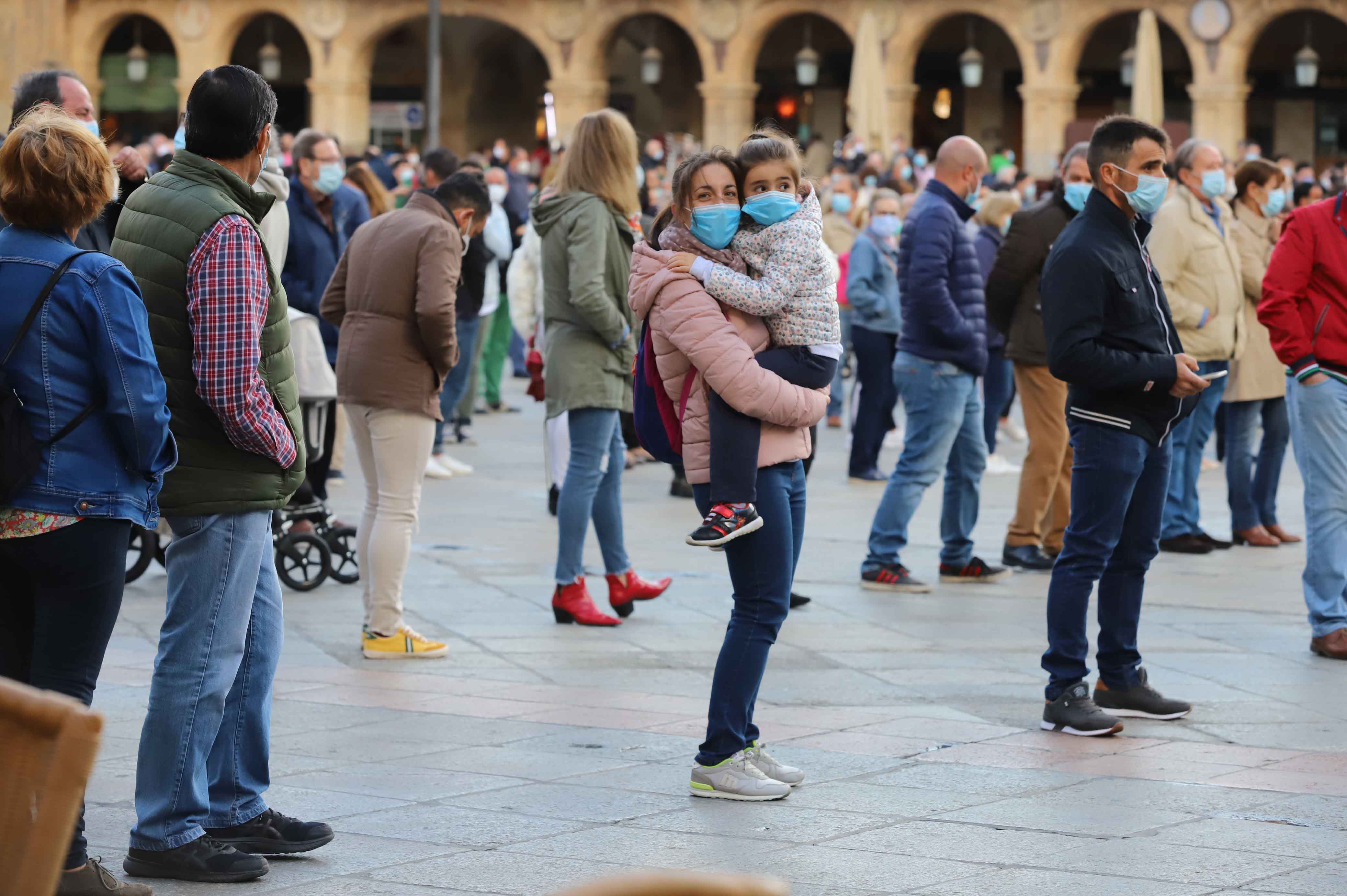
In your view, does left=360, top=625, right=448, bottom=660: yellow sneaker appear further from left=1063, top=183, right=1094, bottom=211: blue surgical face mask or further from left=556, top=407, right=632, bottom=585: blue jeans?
left=1063, top=183, right=1094, bottom=211: blue surgical face mask

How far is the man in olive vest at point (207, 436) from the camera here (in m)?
4.40

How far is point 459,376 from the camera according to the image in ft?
44.5

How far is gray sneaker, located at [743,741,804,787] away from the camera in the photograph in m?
5.29

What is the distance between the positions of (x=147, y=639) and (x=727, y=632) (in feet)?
10.2

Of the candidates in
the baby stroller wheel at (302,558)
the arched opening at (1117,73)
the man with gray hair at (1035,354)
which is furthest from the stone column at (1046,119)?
the baby stroller wheel at (302,558)

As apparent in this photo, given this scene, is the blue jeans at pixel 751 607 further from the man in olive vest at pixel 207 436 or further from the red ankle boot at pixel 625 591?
the red ankle boot at pixel 625 591

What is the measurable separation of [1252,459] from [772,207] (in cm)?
610

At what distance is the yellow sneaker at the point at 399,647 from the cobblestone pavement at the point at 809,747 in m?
0.13

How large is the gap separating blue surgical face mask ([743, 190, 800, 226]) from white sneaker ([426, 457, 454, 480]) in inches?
301

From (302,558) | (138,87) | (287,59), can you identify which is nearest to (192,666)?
(302,558)

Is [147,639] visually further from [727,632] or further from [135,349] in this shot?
[135,349]

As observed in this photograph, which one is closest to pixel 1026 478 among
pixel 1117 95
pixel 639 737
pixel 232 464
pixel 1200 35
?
pixel 639 737

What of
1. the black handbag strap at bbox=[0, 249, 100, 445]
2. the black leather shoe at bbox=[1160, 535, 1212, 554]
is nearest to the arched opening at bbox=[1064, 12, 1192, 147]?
the black leather shoe at bbox=[1160, 535, 1212, 554]

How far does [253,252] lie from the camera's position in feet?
14.6
